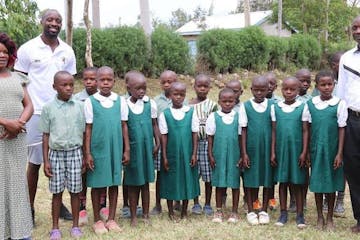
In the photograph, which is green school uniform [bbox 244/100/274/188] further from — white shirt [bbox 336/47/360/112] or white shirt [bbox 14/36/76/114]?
white shirt [bbox 14/36/76/114]

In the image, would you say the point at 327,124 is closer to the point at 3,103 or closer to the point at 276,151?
the point at 276,151

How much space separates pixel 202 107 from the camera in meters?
5.23

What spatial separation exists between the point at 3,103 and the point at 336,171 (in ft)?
9.71

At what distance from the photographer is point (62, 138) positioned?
4.32 m

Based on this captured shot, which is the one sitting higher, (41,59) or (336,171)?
(41,59)

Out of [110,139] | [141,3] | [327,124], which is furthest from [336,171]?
[141,3]

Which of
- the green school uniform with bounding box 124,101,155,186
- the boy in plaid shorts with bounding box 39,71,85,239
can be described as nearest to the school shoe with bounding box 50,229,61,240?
the boy in plaid shorts with bounding box 39,71,85,239

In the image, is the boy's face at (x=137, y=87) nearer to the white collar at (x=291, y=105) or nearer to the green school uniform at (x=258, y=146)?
the green school uniform at (x=258, y=146)

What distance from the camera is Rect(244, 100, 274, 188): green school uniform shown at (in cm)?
486

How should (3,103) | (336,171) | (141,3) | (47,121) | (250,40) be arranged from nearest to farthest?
1. (3,103)
2. (47,121)
3. (336,171)
4. (141,3)
5. (250,40)

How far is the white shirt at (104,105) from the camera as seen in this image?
14.8 ft

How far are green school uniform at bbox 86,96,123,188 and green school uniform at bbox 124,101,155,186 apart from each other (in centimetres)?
22

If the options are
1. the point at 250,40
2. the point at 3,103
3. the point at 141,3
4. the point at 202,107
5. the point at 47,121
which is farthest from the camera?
the point at 250,40

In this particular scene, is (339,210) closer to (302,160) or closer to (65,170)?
(302,160)
